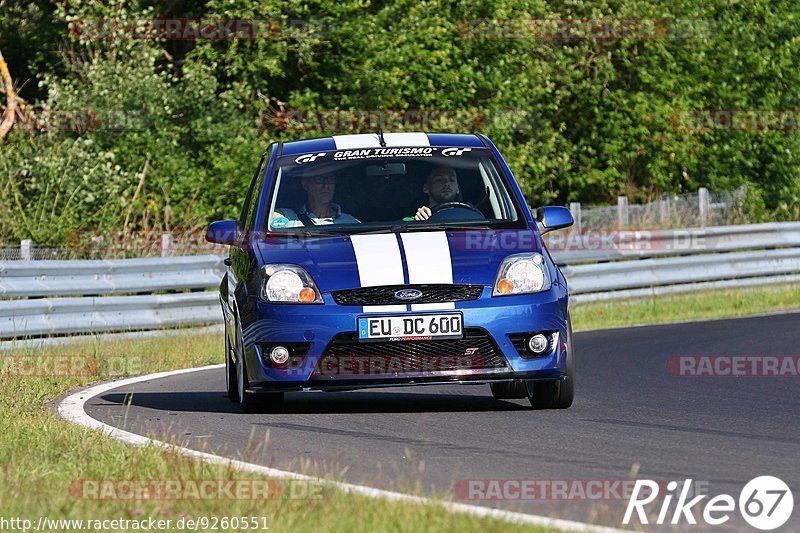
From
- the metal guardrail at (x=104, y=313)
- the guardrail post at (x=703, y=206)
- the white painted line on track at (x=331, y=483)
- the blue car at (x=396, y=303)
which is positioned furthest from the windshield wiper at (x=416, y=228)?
the guardrail post at (x=703, y=206)

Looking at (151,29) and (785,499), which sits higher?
(151,29)

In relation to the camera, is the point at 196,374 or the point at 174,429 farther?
the point at 196,374

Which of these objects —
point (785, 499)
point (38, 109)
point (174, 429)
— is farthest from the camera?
point (38, 109)

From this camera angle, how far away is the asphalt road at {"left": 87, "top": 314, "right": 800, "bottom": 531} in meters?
6.40

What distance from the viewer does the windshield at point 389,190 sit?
953 cm

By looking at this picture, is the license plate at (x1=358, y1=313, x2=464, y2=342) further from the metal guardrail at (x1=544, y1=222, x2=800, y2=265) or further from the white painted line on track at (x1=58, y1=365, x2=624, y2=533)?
the metal guardrail at (x1=544, y1=222, x2=800, y2=265)

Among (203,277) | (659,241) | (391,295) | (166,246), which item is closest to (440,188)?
(391,295)

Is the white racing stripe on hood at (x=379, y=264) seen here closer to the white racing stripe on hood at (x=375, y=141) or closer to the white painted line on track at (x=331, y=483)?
the white racing stripe on hood at (x=375, y=141)

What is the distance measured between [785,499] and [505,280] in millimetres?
3167

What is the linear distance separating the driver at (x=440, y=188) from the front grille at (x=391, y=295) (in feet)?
3.81

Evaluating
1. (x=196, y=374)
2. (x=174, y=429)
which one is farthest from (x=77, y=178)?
(x=174, y=429)

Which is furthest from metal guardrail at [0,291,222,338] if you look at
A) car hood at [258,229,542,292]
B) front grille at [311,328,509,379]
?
front grille at [311,328,509,379]

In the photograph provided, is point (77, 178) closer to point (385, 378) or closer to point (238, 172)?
point (238, 172)

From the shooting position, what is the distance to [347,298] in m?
8.55
